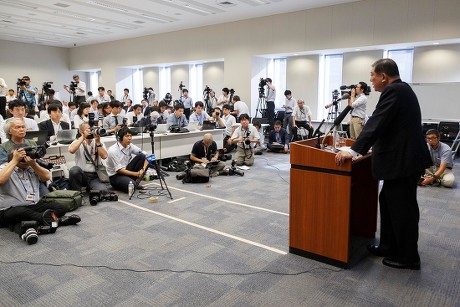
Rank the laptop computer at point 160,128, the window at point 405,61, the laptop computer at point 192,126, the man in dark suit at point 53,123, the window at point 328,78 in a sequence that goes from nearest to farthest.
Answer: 1. the man in dark suit at point 53,123
2. the laptop computer at point 160,128
3. the laptop computer at point 192,126
4. the window at point 405,61
5. the window at point 328,78

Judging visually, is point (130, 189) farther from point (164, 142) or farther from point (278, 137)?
point (278, 137)

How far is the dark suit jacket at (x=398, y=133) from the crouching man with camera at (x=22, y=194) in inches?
115

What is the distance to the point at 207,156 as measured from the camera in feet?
20.8

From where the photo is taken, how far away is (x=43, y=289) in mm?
2455

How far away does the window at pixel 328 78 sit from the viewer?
1058 cm

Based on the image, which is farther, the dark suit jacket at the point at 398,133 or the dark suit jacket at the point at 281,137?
the dark suit jacket at the point at 281,137

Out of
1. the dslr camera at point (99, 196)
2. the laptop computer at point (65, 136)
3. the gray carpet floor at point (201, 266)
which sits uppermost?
the laptop computer at point (65, 136)

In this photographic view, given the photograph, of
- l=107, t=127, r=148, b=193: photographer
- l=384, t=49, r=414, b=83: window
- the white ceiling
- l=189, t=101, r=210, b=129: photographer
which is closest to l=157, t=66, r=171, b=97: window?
the white ceiling

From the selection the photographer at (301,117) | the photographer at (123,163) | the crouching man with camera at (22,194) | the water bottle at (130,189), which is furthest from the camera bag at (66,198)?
the photographer at (301,117)

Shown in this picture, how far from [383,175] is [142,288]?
192cm

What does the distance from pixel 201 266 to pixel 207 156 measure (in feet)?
12.0

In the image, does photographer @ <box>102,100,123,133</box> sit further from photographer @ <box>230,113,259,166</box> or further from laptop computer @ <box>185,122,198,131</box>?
photographer @ <box>230,113,259,166</box>

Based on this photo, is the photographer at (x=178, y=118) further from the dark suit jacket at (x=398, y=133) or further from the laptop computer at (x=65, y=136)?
the dark suit jacket at (x=398, y=133)

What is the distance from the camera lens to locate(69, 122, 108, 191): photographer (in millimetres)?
4743
